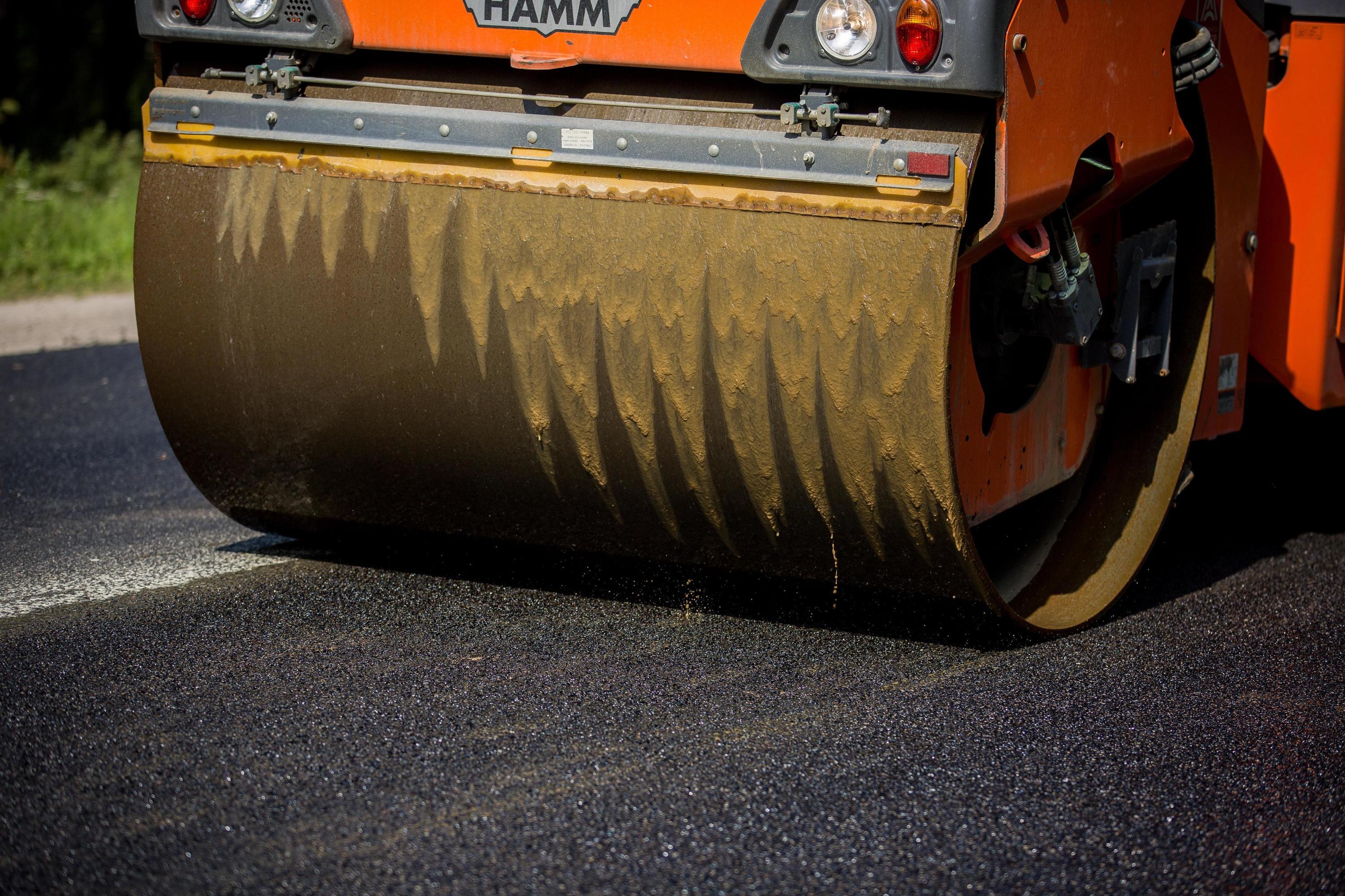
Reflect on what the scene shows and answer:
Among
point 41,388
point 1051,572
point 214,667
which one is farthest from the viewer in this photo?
point 41,388

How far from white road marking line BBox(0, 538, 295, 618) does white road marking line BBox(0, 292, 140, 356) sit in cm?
405

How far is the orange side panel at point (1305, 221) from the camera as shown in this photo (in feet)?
12.7

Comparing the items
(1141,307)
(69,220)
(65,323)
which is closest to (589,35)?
(1141,307)

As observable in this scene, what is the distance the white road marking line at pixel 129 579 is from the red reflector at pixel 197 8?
129cm

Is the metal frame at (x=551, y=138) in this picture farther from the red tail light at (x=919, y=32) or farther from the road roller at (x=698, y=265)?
the red tail light at (x=919, y=32)

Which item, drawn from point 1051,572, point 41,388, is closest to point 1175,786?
point 1051,572

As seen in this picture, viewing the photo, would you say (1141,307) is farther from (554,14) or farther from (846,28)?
(554,14)

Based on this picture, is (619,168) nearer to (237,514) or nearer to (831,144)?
(831,144)

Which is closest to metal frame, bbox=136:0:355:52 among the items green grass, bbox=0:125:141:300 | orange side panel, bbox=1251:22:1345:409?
orange side panel, bbox=1251:22:1345:409

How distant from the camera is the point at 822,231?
291 cm

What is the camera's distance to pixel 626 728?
2869 millimetres

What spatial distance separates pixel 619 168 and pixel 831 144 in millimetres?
419

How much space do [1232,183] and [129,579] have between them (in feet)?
9.04

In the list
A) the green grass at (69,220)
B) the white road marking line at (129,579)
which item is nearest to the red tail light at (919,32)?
the white road marking line at (129,579)
